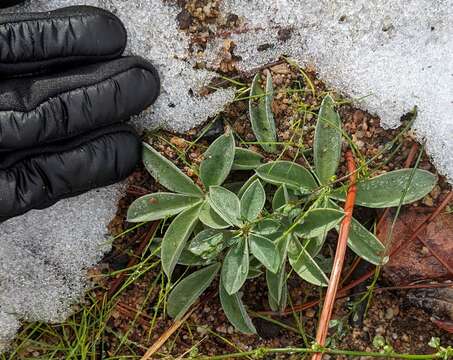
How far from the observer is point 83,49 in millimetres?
1857

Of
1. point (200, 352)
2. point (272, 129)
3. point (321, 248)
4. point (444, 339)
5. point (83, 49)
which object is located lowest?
point (200, 352)

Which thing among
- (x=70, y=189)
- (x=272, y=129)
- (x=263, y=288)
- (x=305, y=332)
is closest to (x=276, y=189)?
(x=272, y=129)

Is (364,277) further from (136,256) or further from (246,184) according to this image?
(136,256)

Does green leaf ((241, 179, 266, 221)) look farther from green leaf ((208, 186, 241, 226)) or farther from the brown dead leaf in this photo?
the brown dead leaf

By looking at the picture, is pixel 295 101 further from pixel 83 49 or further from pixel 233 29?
pixel 83 49

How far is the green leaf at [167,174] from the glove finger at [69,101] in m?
0.14

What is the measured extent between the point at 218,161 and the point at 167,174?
154mm

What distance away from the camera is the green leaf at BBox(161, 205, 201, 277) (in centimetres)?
187

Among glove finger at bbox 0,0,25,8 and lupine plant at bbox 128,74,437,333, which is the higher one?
glove finger at bbox 0,0,25,8

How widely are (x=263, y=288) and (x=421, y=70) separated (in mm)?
775

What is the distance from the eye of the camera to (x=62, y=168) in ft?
6.18

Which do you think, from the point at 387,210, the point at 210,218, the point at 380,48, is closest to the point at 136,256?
the point at 210,218

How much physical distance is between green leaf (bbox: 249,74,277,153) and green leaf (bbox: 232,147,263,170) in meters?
0.05

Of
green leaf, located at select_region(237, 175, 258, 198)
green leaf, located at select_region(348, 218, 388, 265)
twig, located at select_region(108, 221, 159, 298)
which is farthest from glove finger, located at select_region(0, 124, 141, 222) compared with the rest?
green leaf, located at select_region(348, 218, 388, 265)
